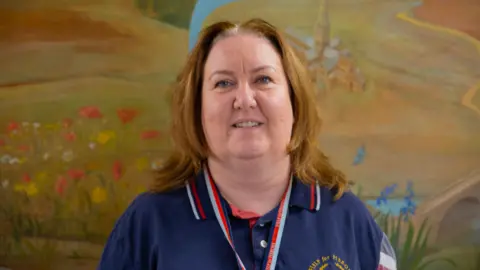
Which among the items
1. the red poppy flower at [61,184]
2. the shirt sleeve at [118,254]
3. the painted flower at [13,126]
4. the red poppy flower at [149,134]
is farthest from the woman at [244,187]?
the painted flower at [13,126]

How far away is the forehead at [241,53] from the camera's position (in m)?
0.94

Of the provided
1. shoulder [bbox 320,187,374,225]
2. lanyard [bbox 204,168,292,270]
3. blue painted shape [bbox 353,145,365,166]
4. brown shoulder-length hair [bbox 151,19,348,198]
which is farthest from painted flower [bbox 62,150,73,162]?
blue painted shape [bbox 353,145,365,166]

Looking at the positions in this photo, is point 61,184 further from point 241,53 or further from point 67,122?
point 241,53

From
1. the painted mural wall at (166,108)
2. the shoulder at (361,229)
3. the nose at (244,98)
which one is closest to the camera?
the nose at (244,98)

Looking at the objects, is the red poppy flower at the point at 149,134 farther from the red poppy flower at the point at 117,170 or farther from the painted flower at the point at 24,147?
the painted flower at the point at 24,147

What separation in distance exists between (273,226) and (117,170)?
561 millimetres

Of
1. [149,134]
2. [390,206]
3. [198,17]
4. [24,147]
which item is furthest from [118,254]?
[390,206]

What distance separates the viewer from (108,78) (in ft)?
4.20

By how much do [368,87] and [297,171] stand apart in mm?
452

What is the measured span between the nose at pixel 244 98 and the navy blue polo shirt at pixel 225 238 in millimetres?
210

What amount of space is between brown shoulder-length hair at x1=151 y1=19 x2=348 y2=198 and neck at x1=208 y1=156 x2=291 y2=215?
0.19ft

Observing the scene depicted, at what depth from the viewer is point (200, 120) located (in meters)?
1.02

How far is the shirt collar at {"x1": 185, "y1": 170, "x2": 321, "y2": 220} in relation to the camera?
96 centimetres

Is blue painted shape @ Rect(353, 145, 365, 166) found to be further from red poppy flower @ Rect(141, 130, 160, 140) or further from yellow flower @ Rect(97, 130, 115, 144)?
yellow flower @ Rect(97, 130, 115, 144)
